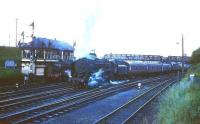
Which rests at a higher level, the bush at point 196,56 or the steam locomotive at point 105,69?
the bush at point 196,56

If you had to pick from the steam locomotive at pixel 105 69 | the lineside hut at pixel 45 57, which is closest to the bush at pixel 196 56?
the steam locomotive at pixel 105 69

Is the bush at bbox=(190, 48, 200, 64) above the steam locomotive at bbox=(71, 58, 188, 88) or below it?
above

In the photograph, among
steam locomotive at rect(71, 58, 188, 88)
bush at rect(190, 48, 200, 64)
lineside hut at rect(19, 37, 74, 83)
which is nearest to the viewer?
steam locomotive at rect(71, 58, 188, 88)

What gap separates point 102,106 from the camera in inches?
800

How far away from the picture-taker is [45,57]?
42781mm

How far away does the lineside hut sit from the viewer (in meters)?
39.4

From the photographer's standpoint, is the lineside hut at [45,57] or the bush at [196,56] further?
the bush at [196,56]

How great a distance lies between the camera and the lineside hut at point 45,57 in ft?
129

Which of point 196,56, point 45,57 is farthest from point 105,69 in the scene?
point 196,56

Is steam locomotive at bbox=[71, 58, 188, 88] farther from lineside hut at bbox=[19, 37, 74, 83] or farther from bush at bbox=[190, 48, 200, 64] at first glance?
bush at bbox=[190, 48, 200, 64]

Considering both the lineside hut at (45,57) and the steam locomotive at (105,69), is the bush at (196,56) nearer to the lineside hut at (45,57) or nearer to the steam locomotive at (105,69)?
the steam locomotive at (105,69)

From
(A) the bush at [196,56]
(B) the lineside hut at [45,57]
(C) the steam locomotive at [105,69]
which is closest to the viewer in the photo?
(C) the steam locomotive at [105,69]

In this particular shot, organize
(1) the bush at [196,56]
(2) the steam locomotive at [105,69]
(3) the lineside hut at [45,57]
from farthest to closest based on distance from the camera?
(1) the bush at [196,56] → (3) the lineside hut at [45,57] → (2) the steam locomotive at [105,69]

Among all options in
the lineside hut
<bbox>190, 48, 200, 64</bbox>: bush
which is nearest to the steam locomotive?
the lineside hut
